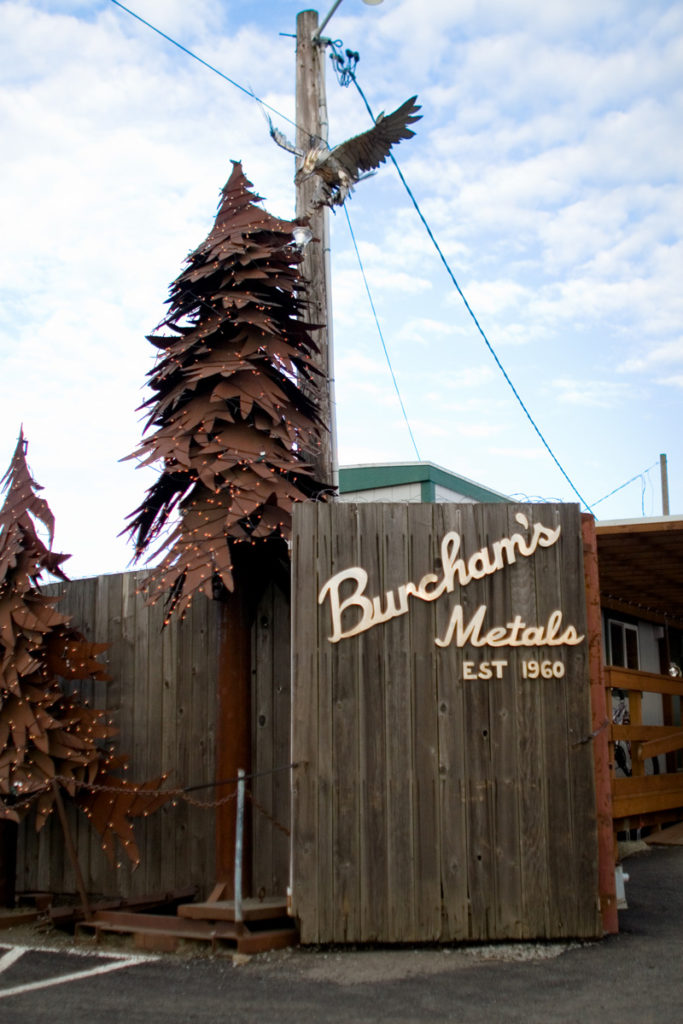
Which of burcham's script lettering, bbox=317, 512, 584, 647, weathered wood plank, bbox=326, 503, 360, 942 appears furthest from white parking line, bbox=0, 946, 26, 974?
burcham's script lettering, bbox=317, 512, 584, 647

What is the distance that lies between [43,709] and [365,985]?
3.40 m

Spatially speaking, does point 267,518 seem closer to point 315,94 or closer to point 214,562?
point 214,562

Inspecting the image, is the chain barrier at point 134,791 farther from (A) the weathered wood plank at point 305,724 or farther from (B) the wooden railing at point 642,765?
(B) the wooden railing at point 642,765

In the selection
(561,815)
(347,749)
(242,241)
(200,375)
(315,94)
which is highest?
(315,94)

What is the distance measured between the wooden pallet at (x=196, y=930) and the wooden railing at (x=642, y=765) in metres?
4.03

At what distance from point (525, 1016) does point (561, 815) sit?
1.81 meters

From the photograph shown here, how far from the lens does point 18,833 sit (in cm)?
885

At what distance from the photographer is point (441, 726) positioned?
679 cm

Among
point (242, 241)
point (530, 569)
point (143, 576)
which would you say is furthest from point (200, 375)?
point (530, 569)

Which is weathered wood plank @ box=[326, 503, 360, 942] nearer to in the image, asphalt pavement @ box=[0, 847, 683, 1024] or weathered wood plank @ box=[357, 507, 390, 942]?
weathered wood plank @ box=[357, 507, 390, 942]

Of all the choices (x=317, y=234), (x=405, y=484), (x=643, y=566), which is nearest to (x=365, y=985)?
(x=643, y=566)

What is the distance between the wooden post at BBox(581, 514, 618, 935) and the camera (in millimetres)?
6738

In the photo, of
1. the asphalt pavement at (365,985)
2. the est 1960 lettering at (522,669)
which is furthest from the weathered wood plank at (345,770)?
the est 1960 lettering at (522,669)

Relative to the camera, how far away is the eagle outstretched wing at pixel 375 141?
9359mm
